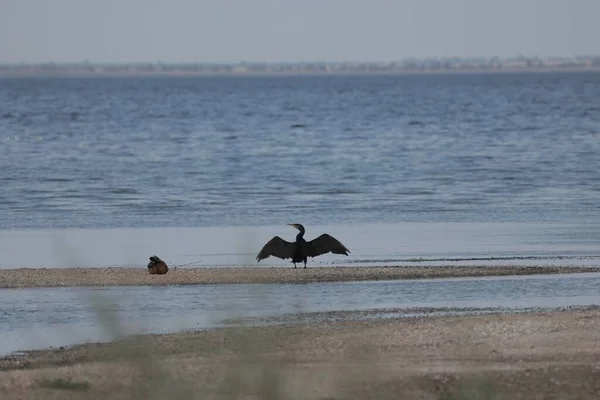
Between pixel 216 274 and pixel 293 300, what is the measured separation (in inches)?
101

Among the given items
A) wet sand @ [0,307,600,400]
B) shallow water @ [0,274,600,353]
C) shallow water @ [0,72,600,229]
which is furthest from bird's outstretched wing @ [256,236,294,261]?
shallow water @ [0,72,600,229]

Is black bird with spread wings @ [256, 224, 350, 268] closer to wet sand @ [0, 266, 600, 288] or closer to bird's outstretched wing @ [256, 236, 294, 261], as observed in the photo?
bird's outstretched wing @ [256, 236, 294, 261]

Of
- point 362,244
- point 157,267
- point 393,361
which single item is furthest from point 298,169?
point 393,361

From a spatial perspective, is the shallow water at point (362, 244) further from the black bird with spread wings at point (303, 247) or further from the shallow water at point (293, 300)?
the shallow water at point (293, 300)

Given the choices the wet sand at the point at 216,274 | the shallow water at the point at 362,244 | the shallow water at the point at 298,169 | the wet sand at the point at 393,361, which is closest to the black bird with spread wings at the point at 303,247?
the wet sand at the point at 216,274

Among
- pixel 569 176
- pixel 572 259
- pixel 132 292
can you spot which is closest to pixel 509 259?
pixel 572 259

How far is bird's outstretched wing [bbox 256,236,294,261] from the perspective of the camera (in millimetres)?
17328

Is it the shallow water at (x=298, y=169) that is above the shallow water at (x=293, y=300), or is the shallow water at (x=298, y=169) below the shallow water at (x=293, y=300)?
below

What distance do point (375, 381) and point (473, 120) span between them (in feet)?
233

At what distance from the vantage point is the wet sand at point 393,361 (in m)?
8.15

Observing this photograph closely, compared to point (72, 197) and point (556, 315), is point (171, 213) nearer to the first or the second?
point (72, 197)

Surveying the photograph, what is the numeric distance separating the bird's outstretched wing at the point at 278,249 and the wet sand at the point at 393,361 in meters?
4.43

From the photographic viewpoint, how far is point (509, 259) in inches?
726

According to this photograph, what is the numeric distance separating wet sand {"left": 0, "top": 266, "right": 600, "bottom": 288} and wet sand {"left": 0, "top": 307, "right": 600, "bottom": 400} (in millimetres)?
3659
